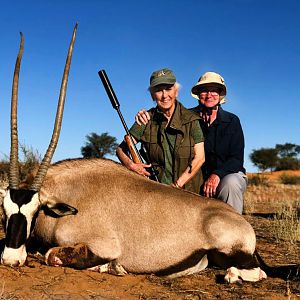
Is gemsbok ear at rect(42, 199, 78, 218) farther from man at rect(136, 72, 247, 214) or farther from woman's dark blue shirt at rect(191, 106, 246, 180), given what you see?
woman's dark blue shirt at rect(191, 106, 246, 180)

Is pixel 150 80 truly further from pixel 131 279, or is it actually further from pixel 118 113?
pixel 131 279

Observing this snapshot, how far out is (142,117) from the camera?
6379mm

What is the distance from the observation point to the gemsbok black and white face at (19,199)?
163 inches

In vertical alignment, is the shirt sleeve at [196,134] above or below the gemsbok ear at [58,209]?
above

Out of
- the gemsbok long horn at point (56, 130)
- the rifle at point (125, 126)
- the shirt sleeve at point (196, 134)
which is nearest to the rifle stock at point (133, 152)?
the rifle at point (125, 126)

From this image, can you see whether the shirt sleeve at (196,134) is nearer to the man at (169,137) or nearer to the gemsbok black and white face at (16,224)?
the man at (169,137)

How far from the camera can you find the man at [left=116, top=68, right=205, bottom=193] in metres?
6.16

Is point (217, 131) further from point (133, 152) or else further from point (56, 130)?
point (56, 130)

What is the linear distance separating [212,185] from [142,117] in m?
1.28

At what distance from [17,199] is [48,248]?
79cm

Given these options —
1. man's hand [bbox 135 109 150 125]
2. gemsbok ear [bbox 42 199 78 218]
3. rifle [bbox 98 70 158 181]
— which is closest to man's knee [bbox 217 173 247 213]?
rifle [bbox 98 70 158 181]

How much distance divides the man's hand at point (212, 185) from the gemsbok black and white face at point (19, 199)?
228 centimetres

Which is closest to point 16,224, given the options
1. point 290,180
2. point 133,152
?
point 133,152

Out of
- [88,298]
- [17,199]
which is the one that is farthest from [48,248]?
[88,298]
